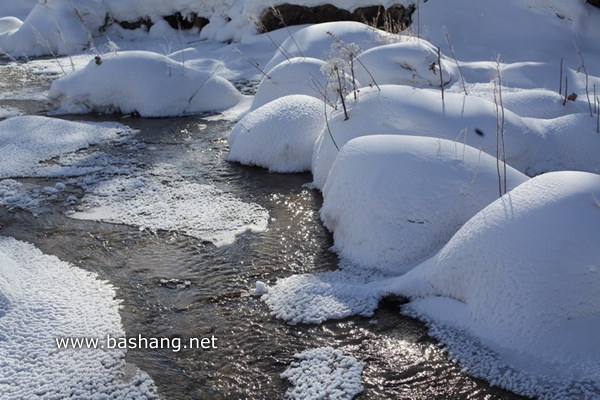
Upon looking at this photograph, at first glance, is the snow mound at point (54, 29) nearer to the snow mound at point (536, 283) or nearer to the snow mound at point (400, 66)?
the snow mound at point (400, 66)

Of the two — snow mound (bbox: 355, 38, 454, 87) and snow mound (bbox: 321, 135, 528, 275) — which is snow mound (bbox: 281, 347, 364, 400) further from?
snow mound (bbox: 355, 38, 454, 87)

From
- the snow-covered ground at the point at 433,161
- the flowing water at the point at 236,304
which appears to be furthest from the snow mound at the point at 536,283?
the flowing water at the point at 236,304

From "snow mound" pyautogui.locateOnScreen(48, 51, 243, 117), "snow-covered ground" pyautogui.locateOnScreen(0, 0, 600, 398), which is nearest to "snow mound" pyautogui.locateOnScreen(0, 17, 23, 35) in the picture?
"snow-covered ground" pyautogui.locateOnScreen(0, 0, 600, 398)

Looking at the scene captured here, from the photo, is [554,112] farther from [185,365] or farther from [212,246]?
[185,365]

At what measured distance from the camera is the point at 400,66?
6465 millimetres

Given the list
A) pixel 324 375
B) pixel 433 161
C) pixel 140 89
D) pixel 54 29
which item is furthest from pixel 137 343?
pixel 54 29

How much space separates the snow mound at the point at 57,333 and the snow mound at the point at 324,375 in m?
0.63

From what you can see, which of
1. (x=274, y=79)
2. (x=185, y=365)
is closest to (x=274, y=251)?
(x=185, y=365)

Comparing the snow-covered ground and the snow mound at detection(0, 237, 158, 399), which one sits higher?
the snow-covered ground

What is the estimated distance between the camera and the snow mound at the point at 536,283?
8.96 feet

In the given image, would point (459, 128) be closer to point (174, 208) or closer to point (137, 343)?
point (174, 208)

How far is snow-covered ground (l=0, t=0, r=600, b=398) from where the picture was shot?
2.84 m

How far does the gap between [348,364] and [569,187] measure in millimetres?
1388

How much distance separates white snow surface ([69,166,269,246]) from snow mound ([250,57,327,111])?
1720 mm
